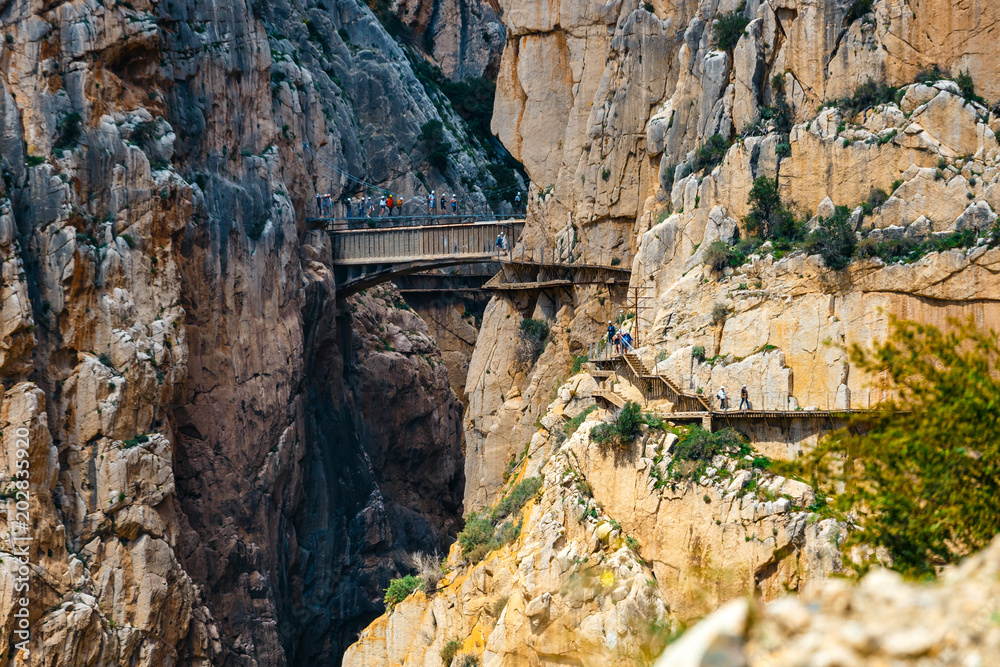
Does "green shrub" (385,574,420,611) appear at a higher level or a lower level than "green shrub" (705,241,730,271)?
lower

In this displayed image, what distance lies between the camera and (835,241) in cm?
3859

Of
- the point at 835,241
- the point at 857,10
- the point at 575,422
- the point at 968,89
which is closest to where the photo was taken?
the point at 835,241

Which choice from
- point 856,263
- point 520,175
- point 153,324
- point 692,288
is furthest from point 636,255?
point 520,175

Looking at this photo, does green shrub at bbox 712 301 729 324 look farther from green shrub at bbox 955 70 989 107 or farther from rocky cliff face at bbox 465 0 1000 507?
green shrub at bbox 955 70 989 107

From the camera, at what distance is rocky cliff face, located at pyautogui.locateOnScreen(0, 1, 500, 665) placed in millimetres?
51812

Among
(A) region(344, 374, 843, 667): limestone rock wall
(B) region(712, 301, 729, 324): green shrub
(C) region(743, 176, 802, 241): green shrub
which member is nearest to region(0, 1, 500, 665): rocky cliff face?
(A) region(344, 374, 843, 667): limestone rock wall

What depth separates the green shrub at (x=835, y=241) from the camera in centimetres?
3847

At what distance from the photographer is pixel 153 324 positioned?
5562 cm

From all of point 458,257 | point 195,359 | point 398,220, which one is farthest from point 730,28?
point 195,359

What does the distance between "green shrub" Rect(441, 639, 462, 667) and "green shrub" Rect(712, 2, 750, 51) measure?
24868 mm

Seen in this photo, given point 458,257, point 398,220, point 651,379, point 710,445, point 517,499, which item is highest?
point 398,220

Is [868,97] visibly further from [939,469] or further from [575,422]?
[939,469]

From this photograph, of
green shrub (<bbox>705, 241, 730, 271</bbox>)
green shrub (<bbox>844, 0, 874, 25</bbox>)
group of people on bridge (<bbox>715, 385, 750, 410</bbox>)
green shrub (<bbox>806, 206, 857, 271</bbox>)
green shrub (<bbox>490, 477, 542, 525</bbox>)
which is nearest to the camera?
green shrub (<bbox>806, 206, 857, 271</bbox>)

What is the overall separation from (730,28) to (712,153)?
16.3 ft
